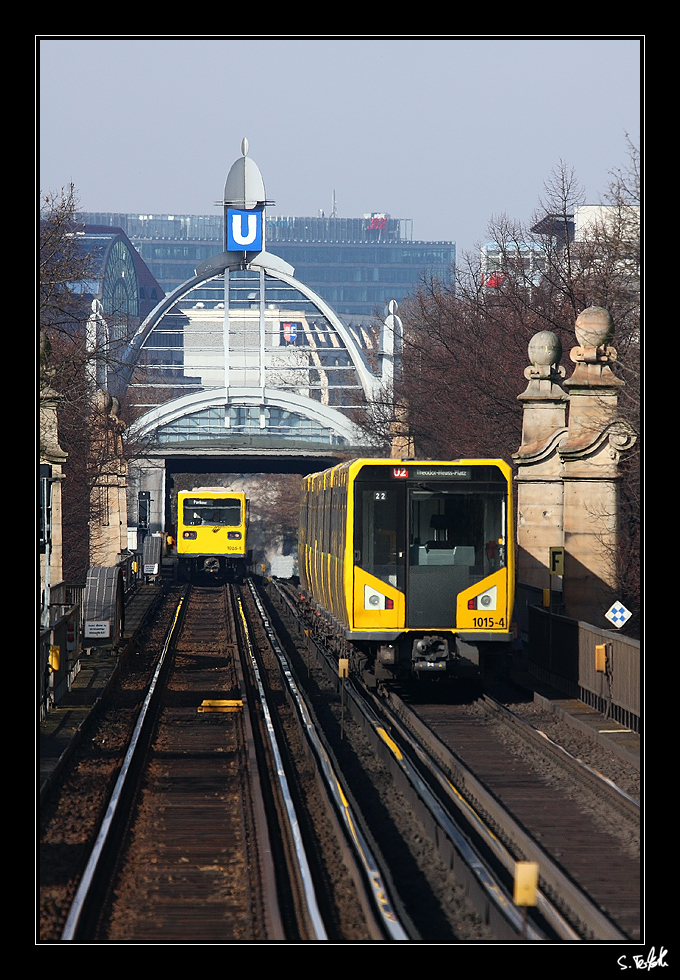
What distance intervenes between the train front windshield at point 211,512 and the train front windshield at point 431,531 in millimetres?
33715

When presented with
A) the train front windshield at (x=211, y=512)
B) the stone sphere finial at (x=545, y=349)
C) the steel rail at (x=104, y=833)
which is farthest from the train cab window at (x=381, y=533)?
the train front windshield at (x=211, y=512)

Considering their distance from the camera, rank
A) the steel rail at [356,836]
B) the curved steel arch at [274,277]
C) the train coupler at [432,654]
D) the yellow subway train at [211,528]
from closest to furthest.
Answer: the steel rail at [356,836], the train coupler at [432,654], the yellow subway train at [211,528], the curved steel arch at [274,277]

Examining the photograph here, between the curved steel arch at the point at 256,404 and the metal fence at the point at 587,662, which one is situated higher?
the curved steel arch at the point at 256,404

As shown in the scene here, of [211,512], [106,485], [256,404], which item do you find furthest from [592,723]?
[256,404]

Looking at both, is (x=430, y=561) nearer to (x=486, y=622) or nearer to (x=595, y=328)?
(x=486, y=622)

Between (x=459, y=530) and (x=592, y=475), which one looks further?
(x=592, y=475)

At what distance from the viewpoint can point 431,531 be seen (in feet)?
60.4

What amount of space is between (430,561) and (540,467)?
9.02 meters

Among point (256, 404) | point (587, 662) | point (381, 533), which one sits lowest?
point (587, 662)

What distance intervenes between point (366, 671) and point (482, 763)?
5873 millimetres

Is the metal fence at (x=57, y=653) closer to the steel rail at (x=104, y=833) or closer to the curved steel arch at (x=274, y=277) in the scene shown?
the steel rail at (x=104, y=833)

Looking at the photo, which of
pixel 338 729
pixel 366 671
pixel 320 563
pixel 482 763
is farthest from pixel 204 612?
pixel 482 763

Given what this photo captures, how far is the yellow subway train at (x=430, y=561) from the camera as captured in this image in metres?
18.3
